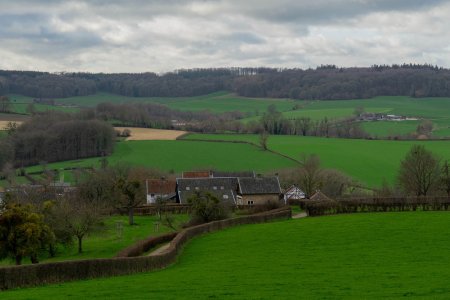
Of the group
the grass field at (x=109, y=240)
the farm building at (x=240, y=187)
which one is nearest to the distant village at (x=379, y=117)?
the farm building at (x=240, y=187)

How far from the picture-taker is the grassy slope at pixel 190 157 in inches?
4262

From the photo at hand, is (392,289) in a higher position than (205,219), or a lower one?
higher

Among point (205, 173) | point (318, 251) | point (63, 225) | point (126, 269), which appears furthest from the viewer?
point (205, 173)

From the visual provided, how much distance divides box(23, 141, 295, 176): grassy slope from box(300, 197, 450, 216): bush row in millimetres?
42274

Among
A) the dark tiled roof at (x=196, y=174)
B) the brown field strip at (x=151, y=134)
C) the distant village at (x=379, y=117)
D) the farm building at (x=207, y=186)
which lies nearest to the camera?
the farm building at (x=207, y=186)

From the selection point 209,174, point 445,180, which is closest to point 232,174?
point 209,174

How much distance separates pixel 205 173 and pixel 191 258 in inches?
2409

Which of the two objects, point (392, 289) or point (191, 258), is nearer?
point (392, 289)

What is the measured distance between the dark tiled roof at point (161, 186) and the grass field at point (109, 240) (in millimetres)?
23314

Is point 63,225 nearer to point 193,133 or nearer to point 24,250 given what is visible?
point 24,250

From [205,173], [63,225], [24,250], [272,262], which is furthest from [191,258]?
[205,173]

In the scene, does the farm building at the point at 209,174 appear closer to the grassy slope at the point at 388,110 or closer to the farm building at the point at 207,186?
the farm building at the point at 207,186

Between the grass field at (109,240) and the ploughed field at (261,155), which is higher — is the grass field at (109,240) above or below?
below

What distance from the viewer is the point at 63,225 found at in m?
48.8
